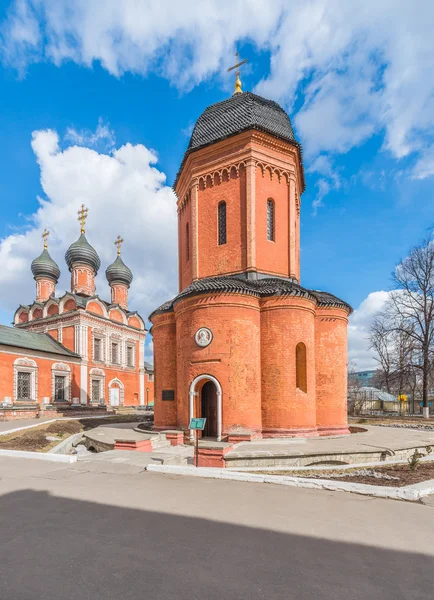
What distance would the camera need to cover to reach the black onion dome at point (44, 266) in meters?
35.2

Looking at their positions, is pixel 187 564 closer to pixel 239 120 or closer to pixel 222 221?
pixel 222 221

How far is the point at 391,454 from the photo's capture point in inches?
388

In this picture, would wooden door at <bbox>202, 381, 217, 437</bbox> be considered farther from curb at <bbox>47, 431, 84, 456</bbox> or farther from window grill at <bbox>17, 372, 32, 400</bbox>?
window grill at <bbox>17, 372, 32, 400</bbox>

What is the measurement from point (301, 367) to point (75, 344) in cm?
2255

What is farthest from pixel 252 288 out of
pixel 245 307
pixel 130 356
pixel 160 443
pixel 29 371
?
pixel 130 356

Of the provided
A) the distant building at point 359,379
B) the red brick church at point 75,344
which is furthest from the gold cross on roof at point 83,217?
the distant building at point 359,379

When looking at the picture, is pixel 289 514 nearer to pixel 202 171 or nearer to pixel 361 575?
pixel 361 575

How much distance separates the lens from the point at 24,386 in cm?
2586

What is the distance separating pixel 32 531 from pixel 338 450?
24.6 feet

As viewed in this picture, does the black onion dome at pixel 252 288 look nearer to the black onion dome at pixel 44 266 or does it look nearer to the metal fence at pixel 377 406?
the metal fence at pixel 377 406

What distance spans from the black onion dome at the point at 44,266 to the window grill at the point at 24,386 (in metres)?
12.5

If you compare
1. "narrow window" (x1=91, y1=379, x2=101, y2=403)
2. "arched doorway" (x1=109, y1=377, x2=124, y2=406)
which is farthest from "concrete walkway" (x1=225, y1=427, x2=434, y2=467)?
"arched doorway" (x1=109, y1=377, x2=124, y2=406)

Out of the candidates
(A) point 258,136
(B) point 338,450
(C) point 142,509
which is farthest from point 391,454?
(A) point 258,136

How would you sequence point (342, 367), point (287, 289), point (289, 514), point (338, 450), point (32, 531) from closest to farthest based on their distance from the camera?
point (32, 531)
point (289, 514)
point (338, 450)
point (287, 289)
point (342, 367)
